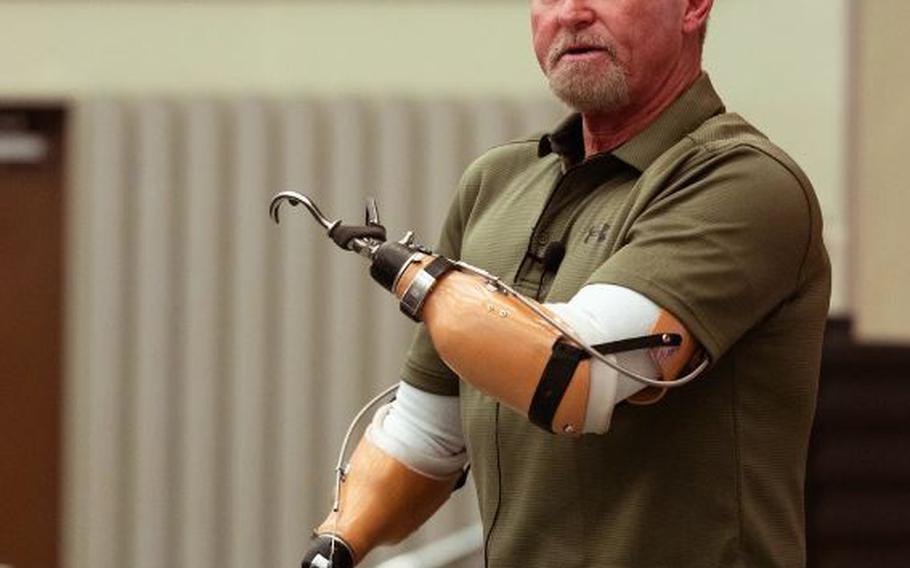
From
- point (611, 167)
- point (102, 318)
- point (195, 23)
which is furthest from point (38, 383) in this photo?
point (611, 167)

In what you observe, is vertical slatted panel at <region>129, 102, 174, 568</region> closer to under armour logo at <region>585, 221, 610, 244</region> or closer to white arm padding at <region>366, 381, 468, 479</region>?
white arm padding at <region>366, 381, 468, 479</region>

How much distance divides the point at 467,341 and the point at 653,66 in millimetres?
491

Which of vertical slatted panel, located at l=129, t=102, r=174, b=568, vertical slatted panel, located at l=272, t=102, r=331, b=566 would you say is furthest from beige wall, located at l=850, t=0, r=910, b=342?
vertical slatted panel, located at l=129, t=102, r=174, b=568

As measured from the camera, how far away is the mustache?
231cm

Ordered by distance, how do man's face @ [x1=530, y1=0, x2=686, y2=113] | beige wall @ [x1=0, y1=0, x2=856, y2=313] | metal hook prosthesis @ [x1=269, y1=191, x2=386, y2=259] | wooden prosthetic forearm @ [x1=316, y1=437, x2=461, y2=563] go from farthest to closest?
beige wall @ [x1=0, y1=0, x2=856, y2=313], wooden prosthetic forearm @ [x1=316, y1=437, x2=461, y2=563], man's face @ [x1=530, y1=0, x2=686, y2=113], metal hook prosthesis @ [x1=269, y1=191, x2=386, y2=259]

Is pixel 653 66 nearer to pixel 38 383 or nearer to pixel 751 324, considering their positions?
pixel 751 324

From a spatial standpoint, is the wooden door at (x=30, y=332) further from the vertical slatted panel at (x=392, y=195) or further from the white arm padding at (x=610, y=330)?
the white arm padding at (x=610, y=330)

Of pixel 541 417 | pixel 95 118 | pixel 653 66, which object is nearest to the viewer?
pixel 541 417

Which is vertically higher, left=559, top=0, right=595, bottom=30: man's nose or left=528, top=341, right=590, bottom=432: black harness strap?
left=559, top=0, right=595, bottom=30: man's nose

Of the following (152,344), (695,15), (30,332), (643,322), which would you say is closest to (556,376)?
(643,322)

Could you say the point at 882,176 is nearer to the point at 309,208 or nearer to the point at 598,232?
the point at 598,232

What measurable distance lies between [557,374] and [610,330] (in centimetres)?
9

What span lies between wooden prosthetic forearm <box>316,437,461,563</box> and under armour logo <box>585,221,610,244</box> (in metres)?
0.52

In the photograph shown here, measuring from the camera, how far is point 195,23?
6875mm
